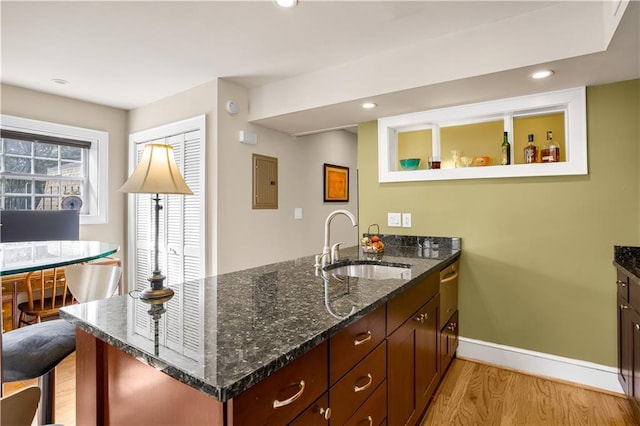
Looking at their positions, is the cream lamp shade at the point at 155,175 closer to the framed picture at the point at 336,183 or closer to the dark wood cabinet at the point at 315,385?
the dark wood cabinet at the point at 315,385

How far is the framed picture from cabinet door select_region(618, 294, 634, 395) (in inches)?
124

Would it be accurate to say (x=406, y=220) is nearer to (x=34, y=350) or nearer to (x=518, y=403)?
(x=518, y=403)

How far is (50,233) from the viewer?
3125 mm

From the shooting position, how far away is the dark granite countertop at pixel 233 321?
78 centimetres

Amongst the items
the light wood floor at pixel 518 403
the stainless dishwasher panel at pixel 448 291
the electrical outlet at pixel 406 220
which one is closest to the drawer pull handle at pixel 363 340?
the light wood floor at pixel 518 403

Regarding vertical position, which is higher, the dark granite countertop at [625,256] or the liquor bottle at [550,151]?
the liquor bottle at [550,151]

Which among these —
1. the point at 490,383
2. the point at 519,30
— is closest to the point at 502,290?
the point at 490,383

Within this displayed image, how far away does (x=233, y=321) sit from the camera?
1.07 metres

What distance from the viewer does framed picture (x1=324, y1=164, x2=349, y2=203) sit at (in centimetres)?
455

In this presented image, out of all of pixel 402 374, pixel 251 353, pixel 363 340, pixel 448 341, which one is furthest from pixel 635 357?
pixel 251 353

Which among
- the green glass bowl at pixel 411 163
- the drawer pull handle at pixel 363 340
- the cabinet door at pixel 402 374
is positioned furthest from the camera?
the green glass bowl at pixel 411 163

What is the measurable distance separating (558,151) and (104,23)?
3.28m

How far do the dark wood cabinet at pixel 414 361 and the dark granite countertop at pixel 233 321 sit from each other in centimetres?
24

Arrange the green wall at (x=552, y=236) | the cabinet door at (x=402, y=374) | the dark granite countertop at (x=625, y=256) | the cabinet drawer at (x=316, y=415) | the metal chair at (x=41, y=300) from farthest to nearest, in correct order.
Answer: the metal chair at (x=41, y=300)
the green wall at (x=552, y=236)
the dark granite countertop at (x=625, y=256)
the cabinet door at (x=402, y=374)
the cabinet drawer at (x=316, y=415)
